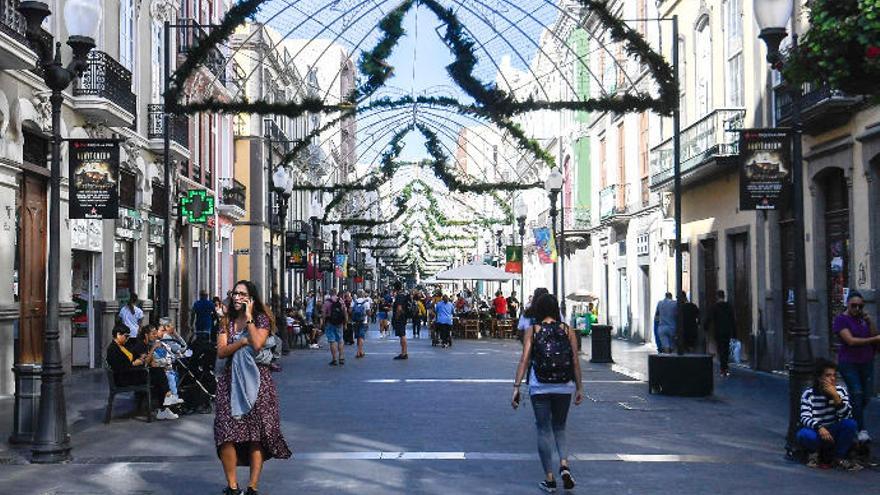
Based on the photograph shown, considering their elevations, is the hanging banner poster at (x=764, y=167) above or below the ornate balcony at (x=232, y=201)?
below

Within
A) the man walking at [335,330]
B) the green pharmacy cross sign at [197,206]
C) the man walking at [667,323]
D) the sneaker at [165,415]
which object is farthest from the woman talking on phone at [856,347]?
the green pharmacy cross sign at [197,206]

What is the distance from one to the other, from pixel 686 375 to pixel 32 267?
36.4ft

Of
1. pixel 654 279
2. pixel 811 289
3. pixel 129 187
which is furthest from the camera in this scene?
pixel 654 279

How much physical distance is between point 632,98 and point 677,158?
276cm

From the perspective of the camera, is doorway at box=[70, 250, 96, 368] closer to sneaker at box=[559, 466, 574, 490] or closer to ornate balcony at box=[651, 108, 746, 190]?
ornate balcony at box=[651, 108, 746, 190]

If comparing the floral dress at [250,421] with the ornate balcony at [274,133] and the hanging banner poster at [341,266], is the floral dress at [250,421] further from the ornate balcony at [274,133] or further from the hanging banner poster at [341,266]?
the hanging banner poster at [341,266]

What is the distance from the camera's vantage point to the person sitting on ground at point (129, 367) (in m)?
13.4

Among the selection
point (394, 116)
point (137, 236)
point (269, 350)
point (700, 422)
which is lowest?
point (700, 422)

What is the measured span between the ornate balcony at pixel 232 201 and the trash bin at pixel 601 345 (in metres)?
17.5

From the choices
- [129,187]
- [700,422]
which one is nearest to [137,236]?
[129,187]

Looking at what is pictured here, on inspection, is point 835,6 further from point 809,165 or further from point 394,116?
point 394,116

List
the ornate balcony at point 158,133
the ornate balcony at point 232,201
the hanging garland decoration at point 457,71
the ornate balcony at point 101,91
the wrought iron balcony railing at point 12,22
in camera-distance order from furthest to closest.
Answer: the ornate balcony at point 232,201
the ornate balcony at point 158,133
the ornate balcony at point 101,91
the wrought iron balcony railing at point 12,22
the hanging garland decoration at point 457,71

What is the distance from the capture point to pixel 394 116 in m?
29.9

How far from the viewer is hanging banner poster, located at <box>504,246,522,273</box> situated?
38.0 metres
